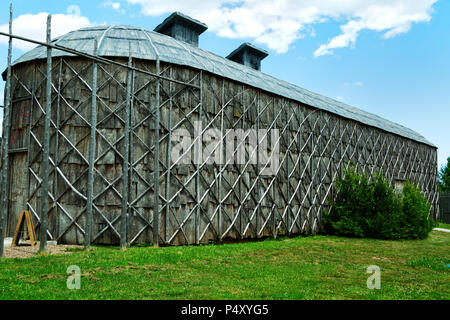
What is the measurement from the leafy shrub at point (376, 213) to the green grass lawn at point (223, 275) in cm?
476

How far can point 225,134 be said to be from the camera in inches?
456

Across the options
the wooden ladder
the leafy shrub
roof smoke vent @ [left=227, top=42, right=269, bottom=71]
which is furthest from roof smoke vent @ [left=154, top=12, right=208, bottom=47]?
the wooden ladder

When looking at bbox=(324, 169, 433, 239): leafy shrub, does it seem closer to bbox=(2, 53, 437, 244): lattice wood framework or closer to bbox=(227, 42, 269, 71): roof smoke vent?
bbox=(2, 53, 437, 244): lattice wood framework

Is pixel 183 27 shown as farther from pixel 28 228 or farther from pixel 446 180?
pixel 446 180

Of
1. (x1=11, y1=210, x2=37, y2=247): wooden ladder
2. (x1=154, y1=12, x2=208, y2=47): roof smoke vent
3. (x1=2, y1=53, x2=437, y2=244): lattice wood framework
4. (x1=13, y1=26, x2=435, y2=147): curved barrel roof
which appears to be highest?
(x1=154, y1=12, x2=208, y2=47): roof smoke vent

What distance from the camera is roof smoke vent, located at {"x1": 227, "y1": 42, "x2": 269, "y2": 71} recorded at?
66.7ft

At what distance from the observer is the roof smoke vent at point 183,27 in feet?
54.7

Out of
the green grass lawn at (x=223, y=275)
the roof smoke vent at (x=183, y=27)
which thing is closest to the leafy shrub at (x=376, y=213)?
the green grass lawn at (x=223, y=275)

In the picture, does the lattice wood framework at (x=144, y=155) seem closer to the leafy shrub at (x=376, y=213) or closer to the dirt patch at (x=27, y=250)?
the dirt patch at (x=27, y=250)

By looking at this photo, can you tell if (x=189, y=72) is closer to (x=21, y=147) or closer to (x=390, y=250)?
(x=21, y=147)

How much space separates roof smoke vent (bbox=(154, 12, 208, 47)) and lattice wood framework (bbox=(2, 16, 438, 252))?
19.5 feet

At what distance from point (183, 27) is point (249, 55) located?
497 centimetres

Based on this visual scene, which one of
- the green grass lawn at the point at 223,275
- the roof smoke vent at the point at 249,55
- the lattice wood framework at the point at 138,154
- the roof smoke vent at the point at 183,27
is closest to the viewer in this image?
the green grass lawn at the point at 223,275
